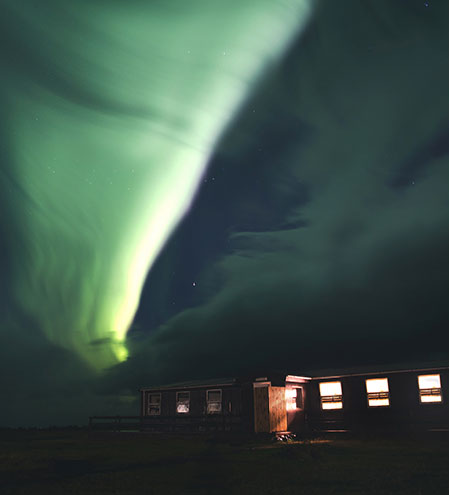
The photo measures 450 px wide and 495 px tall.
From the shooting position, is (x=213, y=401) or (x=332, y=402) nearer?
(x=332, y=402)

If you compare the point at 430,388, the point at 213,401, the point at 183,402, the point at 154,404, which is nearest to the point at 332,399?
the point at 430,388

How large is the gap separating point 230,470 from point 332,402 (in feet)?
65.1

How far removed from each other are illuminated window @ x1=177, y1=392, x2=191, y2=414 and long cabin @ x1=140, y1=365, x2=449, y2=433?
6.54 feet

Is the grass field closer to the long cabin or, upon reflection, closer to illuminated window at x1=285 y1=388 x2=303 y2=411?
the long cabin

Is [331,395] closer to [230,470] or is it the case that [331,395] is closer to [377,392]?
[377,392]

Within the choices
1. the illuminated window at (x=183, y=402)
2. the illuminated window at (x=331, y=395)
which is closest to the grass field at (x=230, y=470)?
the illuminated window at (x=331, y=395)

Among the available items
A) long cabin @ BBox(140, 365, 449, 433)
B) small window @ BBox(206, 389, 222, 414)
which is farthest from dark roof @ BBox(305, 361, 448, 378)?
small window @ BBox(206, 389, 222, 414)

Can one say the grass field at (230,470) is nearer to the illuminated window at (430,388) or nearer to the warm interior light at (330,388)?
the illuminated window at (430,388)

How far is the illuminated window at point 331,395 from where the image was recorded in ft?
107

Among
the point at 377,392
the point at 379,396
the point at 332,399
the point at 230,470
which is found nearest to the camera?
the point at 230,470

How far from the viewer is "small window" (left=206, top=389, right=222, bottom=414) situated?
36.7 meters

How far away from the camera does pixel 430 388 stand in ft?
94.6

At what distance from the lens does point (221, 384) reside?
36.1 m

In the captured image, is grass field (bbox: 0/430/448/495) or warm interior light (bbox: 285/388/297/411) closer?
grass field (bbox: 0/430/448/495)
